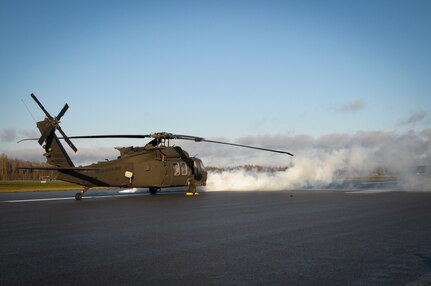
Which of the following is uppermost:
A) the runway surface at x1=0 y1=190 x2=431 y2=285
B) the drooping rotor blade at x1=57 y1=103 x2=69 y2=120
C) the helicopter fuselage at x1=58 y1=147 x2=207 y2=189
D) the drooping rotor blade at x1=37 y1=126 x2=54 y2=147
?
the drooping rotor blade at x1=57 y1=103 x2=69 y2=120

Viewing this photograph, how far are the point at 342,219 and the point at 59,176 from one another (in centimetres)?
2001

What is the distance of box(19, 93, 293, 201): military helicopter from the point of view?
2950 cm

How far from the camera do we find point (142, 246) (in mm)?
11141

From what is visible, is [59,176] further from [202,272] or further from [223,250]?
[202,272]

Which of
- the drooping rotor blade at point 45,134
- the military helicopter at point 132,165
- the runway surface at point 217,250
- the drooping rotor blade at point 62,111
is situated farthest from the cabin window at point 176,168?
the runway surface at point 217,250

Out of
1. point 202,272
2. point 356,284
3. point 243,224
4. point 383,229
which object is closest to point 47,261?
point 202,272

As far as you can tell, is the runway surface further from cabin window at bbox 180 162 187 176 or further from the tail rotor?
cabin window at bbox 180 162 187 176

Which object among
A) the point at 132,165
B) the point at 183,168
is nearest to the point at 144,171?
the point at 132,165

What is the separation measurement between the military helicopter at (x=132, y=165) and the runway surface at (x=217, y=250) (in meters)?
11.8

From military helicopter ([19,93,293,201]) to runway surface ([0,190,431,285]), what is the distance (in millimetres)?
11839

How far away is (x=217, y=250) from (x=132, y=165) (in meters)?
22.4

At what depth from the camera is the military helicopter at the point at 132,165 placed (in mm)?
29500

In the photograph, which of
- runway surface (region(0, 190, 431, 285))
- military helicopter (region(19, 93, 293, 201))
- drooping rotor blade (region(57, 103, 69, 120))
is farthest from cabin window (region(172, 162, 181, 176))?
runway surface (region(0, 190, 431, 285))

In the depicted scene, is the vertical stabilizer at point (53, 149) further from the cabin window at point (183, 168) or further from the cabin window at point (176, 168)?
the cabin window at point (183, 168)
